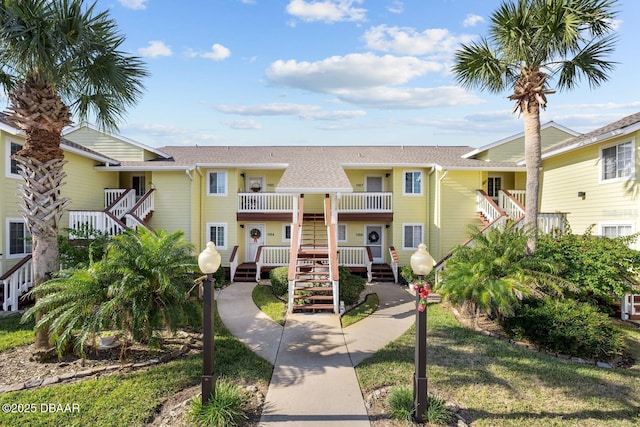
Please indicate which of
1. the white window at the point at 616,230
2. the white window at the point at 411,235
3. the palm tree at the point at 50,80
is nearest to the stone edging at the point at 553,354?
the white window at the point at 616,230

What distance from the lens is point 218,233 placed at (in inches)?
642

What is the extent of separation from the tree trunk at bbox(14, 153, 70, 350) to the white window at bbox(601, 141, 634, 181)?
53.4 feet

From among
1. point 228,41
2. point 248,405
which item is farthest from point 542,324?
point 228,41

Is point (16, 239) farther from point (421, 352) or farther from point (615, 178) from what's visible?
point (615, 178)

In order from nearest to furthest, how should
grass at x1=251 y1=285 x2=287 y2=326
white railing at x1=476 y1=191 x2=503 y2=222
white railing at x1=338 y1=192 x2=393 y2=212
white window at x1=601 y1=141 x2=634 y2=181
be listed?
grass at x1=251 y1=285 x2=287 y2=326 < white window at x1=601 y1=141 x2=634 y2=181 < white railing at x1=476 y1=191 x2=503 y2=222 < white railing at x1=338 y1=192 x2=393 y2=212

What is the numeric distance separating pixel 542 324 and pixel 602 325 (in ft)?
4.14

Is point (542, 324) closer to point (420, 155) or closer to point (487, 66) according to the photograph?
point (487, 66)

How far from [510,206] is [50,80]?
17.0 m

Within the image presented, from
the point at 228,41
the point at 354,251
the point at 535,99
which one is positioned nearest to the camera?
the point at 535,99

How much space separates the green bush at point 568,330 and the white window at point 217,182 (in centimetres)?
1343

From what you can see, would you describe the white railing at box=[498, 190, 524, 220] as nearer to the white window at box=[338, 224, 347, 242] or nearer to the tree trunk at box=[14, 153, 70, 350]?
the white window at box=[338, 224, 347, 242]

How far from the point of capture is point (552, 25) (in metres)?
9.16

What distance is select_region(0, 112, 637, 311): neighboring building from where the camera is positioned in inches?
557

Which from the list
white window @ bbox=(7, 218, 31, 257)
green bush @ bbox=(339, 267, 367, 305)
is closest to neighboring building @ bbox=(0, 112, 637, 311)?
white window @ bbox=(7, 218, 31, 257)
